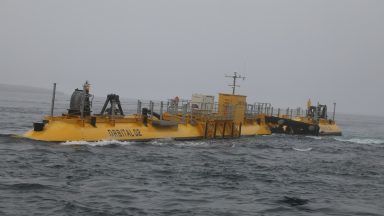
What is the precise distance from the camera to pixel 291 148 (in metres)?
38.3

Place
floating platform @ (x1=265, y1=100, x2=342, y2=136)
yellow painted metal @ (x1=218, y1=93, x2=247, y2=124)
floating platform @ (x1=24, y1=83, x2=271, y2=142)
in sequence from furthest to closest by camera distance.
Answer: floating platform @ (x1=265, y1=100, x2=342, y2=136), yellow painted metal @ (x1=218, y1=93, x2=247, y2=124), floating platform @ (x1=24, y1=83, x2=271, y2=142)

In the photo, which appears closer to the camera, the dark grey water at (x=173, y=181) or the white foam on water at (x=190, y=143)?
the dark grey water at (x=173, y=181)

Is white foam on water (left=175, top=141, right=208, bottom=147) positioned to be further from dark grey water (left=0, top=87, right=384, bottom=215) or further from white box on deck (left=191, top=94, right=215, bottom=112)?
white box on deck (left=191, top=94, right=215, bottom=112)

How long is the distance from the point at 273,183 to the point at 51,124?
45.5ft

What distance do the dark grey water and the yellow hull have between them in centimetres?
76

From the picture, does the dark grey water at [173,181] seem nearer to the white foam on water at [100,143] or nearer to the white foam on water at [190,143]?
the white foam on water at [100,143]

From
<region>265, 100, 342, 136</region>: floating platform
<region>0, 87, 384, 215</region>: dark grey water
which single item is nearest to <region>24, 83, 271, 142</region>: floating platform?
<region>0, 87, 384, 215</region>: dark grey water

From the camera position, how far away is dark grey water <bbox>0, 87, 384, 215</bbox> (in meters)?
16.1

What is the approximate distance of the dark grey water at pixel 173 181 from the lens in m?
16.1

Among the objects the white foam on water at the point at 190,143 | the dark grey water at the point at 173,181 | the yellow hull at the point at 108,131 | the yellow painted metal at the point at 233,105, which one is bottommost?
the dark grey water at the point at 173,181

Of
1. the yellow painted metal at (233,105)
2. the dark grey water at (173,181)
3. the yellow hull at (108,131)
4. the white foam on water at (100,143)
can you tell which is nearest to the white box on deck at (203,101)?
the yellow painted metal at (233,105)

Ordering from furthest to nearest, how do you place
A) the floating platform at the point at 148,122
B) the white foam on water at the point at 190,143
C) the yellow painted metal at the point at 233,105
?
the yellow painted metal at the point at 233,105 → the white foam on water at the point at 190,143 → the floating platform at the point at 148,122

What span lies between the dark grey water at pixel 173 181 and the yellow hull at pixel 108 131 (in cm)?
76

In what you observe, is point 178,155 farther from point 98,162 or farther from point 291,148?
point 291,148
